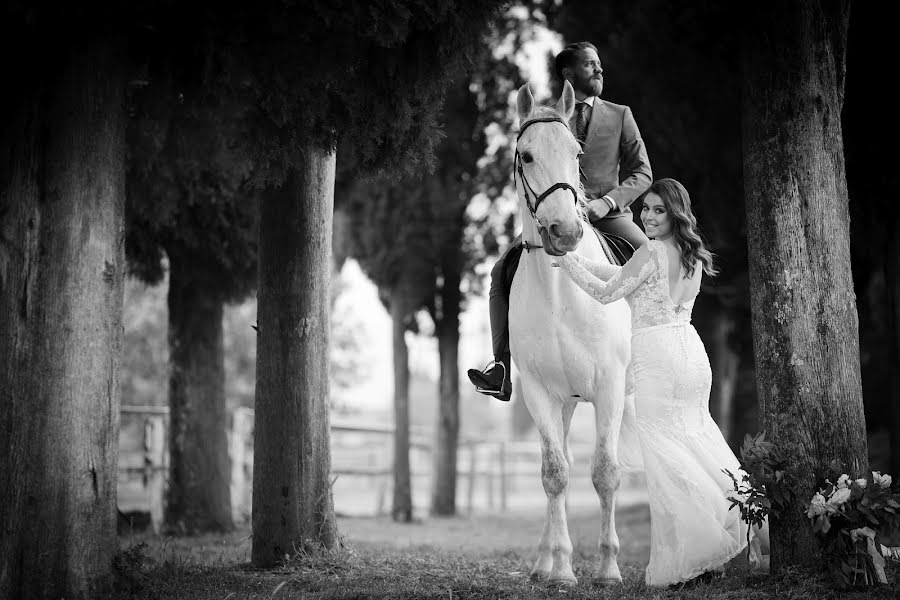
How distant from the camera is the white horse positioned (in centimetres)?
598

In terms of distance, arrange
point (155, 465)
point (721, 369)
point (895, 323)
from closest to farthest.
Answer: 1. point (895, 323)
2. point (155, 465)
3. point (721, 369)

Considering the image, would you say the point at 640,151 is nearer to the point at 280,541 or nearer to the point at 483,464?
the point at 280,541

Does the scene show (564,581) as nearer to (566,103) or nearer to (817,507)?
(817,507)

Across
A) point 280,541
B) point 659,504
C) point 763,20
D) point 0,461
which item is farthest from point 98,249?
point 763,20

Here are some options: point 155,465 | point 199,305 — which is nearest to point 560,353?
point 199,305

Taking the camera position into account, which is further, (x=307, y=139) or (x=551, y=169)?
(x=307, y=139)

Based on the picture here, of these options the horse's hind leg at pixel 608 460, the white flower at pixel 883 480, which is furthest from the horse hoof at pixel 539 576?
the white flower at pixel 883 480

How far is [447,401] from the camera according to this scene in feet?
56.3

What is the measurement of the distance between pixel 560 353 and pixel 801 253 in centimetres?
166

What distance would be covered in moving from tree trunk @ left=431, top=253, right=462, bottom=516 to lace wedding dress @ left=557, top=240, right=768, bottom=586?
10792 mm

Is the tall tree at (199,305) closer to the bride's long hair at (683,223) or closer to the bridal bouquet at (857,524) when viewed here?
the bride's long hair at (683,223)

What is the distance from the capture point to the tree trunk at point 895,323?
9.85 m

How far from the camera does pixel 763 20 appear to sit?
6.07 m

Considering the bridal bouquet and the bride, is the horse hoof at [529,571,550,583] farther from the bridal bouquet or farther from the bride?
the bridal bouquet
